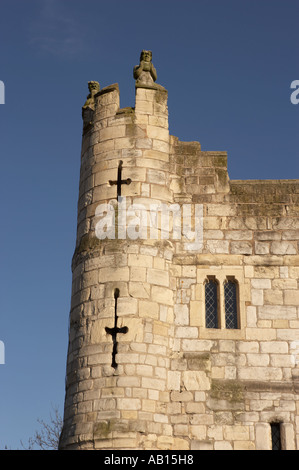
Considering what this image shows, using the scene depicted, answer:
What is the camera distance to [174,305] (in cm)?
1335

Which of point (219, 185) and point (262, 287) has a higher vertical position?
point (219, 185)

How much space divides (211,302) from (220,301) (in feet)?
0.63

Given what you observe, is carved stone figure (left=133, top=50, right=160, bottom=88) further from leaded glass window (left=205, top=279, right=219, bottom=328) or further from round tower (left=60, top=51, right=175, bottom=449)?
leaded glass window (left=205, top=279, right=219, bottom=328)

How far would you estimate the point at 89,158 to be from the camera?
566 inches

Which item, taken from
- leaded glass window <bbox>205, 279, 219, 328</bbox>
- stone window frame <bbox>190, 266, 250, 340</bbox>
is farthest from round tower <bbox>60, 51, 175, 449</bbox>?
leaded glass window <bbox>205, 279, 219, 328</bbox>

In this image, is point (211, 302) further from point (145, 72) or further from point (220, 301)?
point (145, 72)

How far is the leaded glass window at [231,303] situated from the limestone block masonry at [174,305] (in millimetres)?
52

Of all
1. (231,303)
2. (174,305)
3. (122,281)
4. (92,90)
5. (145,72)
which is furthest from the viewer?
(92,90)

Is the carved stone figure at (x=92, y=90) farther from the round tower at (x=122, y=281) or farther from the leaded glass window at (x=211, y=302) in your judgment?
the leaded glass window at (x=211, y=302)

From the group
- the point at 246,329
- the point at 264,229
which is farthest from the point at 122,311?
the point at 264,229

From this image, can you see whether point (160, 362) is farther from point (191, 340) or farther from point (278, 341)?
point (278, 341)

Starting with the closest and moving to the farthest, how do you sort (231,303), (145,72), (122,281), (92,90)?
(122,281) → (231,303) → (145,72) → (92,90)

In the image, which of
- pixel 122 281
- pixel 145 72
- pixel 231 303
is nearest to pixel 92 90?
pixel 145 72
